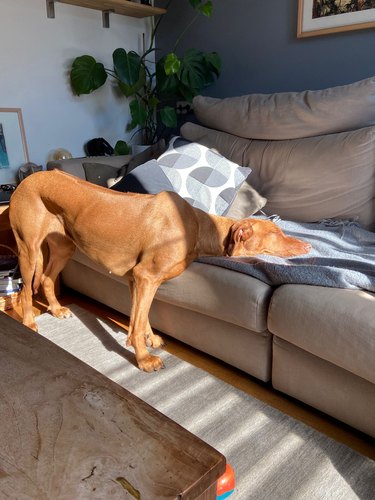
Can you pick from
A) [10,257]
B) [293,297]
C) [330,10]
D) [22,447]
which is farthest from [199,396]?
[330,10]

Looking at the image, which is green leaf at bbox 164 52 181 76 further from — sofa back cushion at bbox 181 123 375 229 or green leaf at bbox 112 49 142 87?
sofa back cushion at bbox 181 123 375 229

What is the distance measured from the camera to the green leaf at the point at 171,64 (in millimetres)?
2789

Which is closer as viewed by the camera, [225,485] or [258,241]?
[225,485]

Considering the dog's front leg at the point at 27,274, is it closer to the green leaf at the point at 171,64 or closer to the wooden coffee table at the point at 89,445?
the wooden coffee table at the point at 89,445

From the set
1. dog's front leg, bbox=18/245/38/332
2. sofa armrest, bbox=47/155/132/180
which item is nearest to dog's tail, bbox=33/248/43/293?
dog's front leg, bbox=18/245/38/332

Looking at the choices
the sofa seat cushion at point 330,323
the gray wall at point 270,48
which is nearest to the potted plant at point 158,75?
the gray wall at point 270,48

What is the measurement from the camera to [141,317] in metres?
1.66

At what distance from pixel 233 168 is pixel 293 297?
1.02m

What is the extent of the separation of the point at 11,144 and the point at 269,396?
2318 mm

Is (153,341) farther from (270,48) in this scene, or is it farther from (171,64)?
(270,48)

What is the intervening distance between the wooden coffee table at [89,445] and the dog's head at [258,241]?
838 mm

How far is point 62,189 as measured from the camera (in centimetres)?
175

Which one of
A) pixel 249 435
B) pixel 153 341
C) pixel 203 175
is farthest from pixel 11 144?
pixel 249 435

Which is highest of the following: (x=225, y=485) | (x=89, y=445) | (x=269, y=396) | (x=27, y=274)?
(x=89, y=445)
